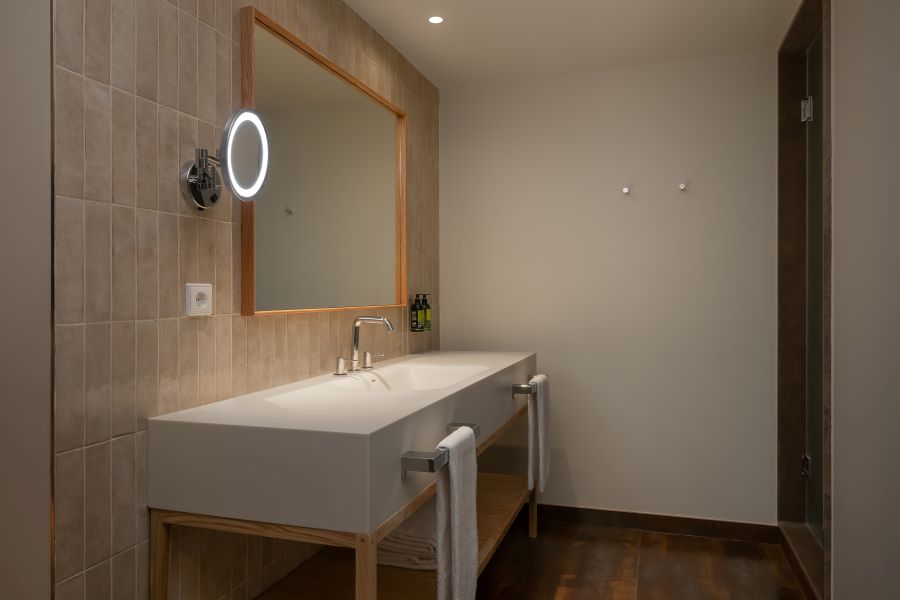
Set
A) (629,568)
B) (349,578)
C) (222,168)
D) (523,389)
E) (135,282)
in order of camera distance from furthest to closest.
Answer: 1. (629,568)
2. (523,389)
3. (349,578)
4. (222,168)
5. (135,282)

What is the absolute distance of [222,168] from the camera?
1.62 metres

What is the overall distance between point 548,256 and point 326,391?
5.47ft

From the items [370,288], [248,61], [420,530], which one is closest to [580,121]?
[370,288]

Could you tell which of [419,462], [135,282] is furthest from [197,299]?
[419,462]

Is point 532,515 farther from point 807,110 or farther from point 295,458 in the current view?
point 807,110

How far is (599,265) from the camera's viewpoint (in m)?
3.20

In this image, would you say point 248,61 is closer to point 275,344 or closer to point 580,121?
point 275,344

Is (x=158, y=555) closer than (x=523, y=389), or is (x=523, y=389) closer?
(x=158, y=555)

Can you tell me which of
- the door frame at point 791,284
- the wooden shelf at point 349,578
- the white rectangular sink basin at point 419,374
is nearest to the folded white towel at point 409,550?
the wooden shelf at point 349,578

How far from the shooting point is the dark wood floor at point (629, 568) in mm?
2465

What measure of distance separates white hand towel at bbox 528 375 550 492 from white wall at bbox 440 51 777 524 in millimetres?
501

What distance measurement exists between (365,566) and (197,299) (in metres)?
0.80

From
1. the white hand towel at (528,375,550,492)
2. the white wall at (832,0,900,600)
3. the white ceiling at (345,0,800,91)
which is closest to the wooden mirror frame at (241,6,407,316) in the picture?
the white ceiling at (345,0,800,91)

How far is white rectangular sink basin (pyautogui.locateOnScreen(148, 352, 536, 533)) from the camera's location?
1343 millimetres
